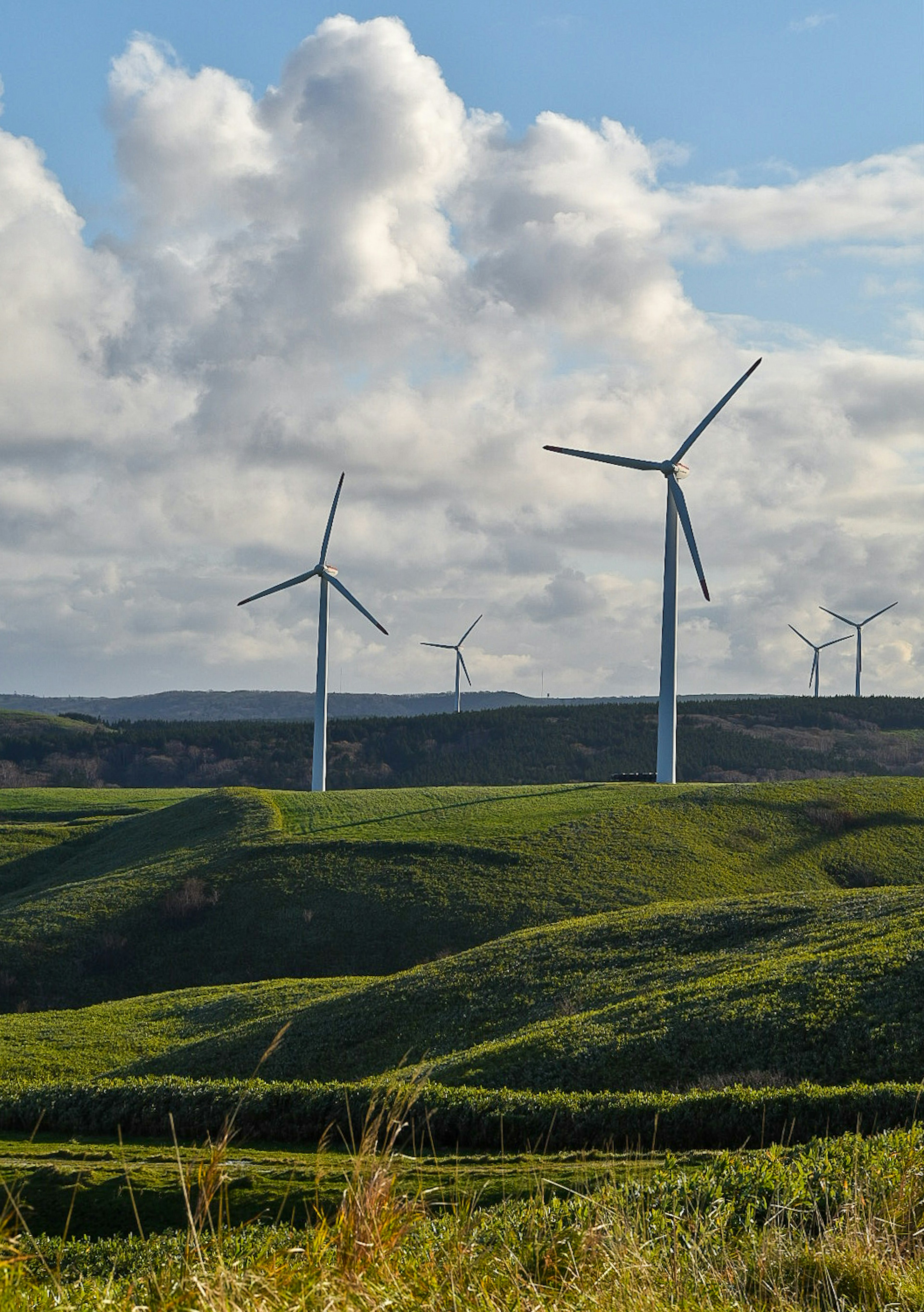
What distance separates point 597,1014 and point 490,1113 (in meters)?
9.54

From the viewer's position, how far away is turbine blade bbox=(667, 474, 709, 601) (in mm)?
64625

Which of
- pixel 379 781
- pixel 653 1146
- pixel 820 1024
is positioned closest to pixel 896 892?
pixel 820 1024

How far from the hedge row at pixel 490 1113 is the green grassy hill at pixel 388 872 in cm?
2898

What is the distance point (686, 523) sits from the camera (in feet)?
234

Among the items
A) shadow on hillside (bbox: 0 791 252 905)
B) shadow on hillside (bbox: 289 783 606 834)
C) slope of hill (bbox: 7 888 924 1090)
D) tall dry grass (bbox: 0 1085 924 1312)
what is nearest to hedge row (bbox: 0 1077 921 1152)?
slope of hill (bbox: 7 888 924 1090)

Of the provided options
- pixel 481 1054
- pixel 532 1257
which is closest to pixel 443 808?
pixel 481 1054

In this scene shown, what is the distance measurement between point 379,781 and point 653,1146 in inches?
6052

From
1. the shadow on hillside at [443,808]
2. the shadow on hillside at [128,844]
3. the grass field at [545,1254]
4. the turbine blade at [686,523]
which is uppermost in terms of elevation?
the turbine blade at [686,523]

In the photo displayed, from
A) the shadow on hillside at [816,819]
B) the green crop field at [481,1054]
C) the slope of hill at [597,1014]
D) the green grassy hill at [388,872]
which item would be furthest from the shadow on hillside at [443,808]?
the slope of hill at [597,1014]

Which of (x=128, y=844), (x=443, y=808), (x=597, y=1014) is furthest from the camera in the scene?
(x=128, y=844)

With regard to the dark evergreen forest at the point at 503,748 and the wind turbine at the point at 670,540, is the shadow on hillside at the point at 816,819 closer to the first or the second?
the wind turbine at the point at 670,540

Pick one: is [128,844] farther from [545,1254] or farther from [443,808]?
[545,1254]

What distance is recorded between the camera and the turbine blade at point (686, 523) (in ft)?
212

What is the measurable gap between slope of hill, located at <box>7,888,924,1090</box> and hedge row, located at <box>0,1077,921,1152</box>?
2755 millimetres
